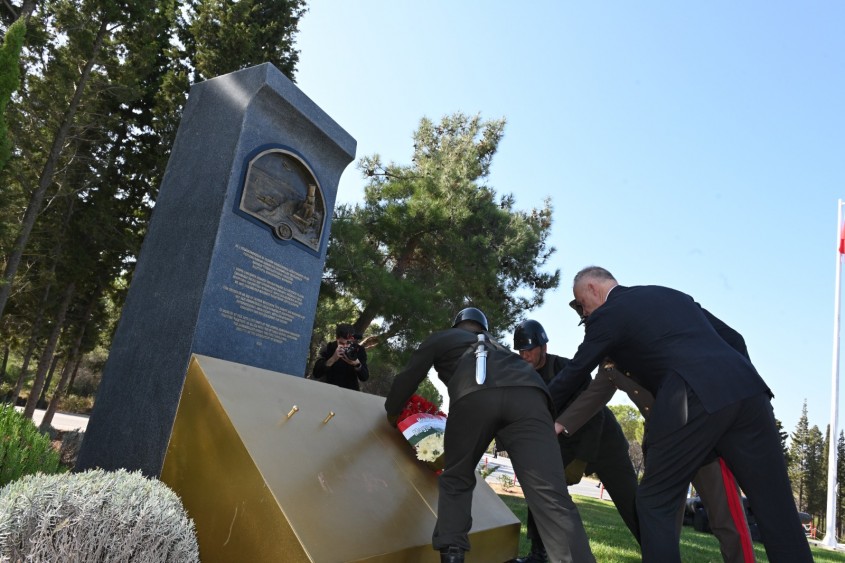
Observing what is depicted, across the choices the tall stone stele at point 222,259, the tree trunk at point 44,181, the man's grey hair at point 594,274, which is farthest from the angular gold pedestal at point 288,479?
the tree trunk at point 44,181

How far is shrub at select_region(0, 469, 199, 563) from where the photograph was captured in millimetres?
1596

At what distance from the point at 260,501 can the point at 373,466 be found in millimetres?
921

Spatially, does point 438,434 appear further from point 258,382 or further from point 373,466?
point 258,382

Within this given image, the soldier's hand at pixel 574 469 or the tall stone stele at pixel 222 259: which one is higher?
the tall stone stele at pixel 222 259

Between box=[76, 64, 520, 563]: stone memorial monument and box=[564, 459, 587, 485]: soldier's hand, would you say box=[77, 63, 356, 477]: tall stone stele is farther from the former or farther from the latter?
box=[564, 459, 587, 485]: soldier's hand

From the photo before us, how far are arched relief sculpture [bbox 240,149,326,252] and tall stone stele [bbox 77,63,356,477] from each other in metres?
0.01

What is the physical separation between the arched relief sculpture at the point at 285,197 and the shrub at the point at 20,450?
228cm

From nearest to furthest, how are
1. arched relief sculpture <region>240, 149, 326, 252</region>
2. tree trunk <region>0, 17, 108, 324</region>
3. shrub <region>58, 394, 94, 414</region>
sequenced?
arched relief sculpture <region>240, 149, 326, 252</region>, tree trunk <region>0, 17, 108, 324</region>, shrub <region>58, 394, 94, 414</region>

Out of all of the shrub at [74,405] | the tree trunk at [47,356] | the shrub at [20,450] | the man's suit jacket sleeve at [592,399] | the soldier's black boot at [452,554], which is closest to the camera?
the shrub at [20,450]

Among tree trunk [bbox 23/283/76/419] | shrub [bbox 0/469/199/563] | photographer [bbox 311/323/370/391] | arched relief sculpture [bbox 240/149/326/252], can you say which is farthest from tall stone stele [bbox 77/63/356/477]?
tree trunk [bbox 23/283/76/419]

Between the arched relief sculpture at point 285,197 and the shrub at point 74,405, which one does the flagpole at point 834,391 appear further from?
the shrub at point 74,405

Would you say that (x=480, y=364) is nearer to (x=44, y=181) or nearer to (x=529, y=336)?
(x=529, y=336)

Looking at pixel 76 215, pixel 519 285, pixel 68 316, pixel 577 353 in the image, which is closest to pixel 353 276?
pixel 519 285

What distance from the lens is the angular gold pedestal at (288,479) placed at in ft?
7.72
